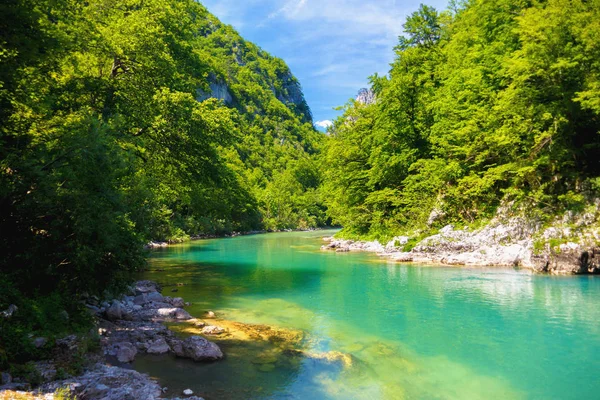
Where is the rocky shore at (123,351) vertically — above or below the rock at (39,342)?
below

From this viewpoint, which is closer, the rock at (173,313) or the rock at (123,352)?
the rock at (123,352)

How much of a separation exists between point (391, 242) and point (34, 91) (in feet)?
80.0

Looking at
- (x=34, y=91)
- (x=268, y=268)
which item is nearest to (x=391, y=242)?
(x=268, y=268)

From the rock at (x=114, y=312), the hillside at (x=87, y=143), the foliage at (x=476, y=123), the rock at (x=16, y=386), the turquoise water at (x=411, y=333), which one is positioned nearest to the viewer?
the rock at (x=16, y=386)

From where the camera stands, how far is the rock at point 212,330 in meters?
10.2

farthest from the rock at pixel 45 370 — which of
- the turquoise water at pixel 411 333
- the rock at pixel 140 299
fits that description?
the rock at pixel 140 299

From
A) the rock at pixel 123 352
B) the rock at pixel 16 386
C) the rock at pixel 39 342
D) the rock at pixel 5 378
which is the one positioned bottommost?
the rock at pixel 123 352

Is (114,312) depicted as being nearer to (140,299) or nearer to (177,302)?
(140,299)

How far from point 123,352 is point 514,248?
1965 centimetres

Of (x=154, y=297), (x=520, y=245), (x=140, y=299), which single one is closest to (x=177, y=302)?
(x=154, y=297)

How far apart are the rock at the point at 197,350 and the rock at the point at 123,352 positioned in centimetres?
86

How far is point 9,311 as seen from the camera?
274 inches

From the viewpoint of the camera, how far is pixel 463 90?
2734 centimetres

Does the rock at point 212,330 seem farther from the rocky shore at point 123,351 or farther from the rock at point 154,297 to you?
the rock at point 154,297
